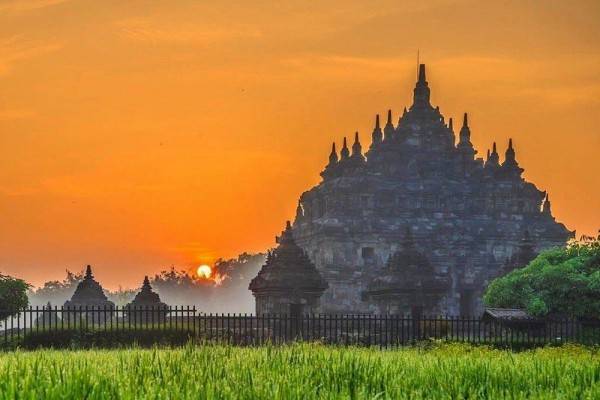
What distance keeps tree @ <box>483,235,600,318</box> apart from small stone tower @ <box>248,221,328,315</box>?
8.09 metres

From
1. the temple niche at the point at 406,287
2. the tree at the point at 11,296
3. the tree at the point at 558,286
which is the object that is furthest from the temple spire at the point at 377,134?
the tree at the point at 11,296

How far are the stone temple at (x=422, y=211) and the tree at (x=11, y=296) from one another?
1090 inches

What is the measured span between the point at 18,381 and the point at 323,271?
50558mm

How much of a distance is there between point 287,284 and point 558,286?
11669 millimetres

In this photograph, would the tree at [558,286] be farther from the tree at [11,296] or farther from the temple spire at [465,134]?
the temple spire at [465,134]

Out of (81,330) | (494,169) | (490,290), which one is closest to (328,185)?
(494,169)

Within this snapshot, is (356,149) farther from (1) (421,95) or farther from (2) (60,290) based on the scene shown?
(2) (60,290)

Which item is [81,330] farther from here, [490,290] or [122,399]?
[122,399]

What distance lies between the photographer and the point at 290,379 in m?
12.6

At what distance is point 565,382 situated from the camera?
13055 mm

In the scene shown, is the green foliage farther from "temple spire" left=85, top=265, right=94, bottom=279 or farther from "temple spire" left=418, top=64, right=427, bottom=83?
"temple spire" left=418, top=64, right=427, bottom=83

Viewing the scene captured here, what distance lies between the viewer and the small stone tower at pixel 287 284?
4238cm

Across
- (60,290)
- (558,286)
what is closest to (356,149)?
(558,286)

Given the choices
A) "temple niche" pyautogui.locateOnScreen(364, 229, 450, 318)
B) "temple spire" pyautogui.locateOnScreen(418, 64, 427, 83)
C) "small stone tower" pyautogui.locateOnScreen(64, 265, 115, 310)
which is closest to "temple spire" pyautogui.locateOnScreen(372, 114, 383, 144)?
"temple spire" pyautogui.locateOnScreen(418, 64, 427, 83)
